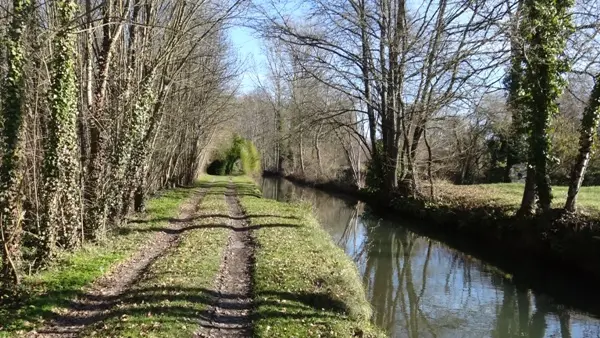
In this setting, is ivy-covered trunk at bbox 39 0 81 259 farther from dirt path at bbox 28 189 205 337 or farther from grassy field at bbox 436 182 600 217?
grassy field at bbox 436 182 600 217

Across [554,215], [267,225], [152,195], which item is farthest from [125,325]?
[152,195]

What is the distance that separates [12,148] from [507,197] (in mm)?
18549

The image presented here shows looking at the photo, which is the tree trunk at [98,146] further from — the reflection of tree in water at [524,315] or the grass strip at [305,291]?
the reflection of tree in water at [524,315]

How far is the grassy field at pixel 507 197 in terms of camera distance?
1638 centimetres

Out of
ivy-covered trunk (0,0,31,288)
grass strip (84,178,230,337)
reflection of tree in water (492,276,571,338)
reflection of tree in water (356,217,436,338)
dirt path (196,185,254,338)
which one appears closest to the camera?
grass strip (84,178,230,337)

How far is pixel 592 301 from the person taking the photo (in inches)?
462

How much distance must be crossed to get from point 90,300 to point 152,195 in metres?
18.1

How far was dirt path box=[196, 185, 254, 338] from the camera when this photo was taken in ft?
24.4

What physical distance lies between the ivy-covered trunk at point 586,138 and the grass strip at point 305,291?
292 inches

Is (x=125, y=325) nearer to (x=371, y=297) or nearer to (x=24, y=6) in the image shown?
(x=24, y=6)

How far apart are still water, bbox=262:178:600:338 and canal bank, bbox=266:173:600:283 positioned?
2.90ft

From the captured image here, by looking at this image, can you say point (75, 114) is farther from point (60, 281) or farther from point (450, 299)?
point (450, 299)

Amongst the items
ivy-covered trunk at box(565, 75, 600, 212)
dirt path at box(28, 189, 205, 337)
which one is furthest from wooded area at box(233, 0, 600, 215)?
dirt path at box(28, 189, 205, 337)

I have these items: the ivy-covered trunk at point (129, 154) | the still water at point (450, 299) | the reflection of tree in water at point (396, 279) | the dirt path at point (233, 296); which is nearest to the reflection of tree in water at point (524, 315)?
the still water at point (450, 299)
